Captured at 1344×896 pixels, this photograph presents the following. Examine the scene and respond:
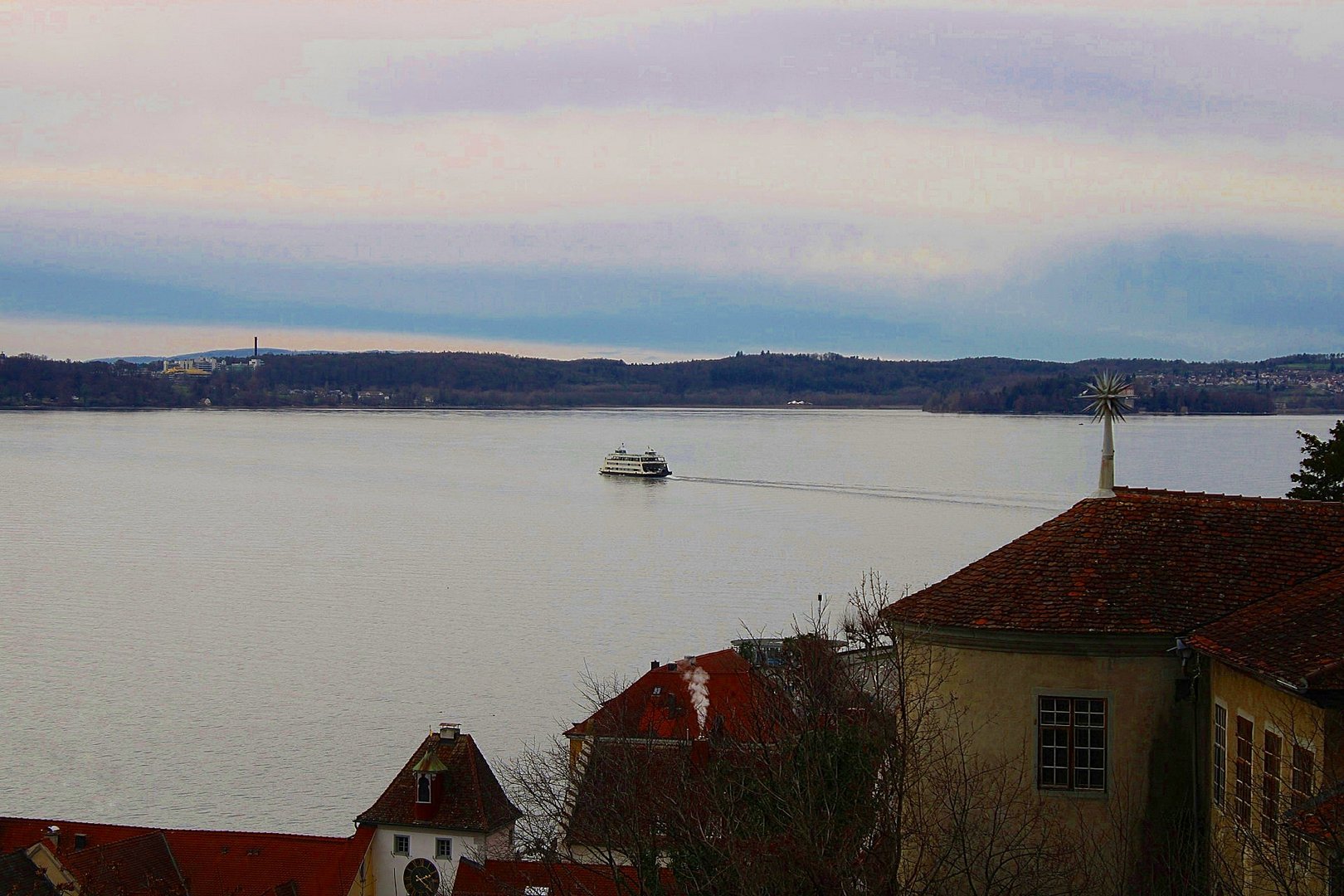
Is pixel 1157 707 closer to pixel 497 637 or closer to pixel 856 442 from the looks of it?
pixel 497 637

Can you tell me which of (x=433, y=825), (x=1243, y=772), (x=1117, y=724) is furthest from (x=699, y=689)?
(x=1243, y=772)

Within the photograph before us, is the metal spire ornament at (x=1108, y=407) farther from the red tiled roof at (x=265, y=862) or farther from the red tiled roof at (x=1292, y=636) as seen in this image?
the red tiled roof at (x=265, y=862)

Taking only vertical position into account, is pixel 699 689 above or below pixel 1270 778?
below

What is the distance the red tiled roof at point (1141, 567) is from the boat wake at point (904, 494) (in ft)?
207

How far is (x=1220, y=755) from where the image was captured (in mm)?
10680

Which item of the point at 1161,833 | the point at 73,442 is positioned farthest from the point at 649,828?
the point at 73,442

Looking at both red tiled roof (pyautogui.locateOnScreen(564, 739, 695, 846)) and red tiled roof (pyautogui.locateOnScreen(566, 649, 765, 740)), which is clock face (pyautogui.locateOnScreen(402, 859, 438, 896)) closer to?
red tiled roof (pyautogui.locateOnScreen(566, 649, 765, 740))

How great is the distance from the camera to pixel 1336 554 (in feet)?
35.7

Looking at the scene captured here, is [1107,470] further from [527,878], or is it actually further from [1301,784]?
[527,878]

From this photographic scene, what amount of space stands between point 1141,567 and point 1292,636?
1654 millimetres

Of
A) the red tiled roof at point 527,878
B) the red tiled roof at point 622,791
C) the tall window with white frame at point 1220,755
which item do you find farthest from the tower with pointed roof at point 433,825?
the tall window with white frame at point 1220,755

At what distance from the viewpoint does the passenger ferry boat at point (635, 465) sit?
11200 cm

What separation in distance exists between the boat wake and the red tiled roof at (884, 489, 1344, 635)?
6319 cm

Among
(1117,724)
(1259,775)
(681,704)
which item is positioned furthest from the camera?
(681,704)
